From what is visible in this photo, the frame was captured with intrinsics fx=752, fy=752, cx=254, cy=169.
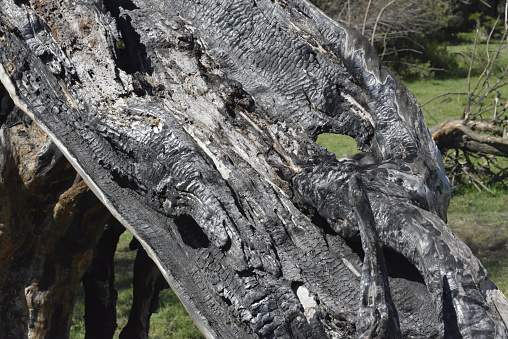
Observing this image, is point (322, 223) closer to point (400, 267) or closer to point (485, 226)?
point (400, 267)

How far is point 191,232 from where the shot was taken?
1.68 m

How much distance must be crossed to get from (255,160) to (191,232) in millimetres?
293

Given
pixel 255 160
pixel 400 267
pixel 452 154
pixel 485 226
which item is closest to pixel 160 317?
pixel 485 226

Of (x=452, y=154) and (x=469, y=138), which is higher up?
(x=452, y=154)

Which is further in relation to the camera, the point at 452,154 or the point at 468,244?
the point at 452,154

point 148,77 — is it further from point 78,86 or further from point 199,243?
point 199,243

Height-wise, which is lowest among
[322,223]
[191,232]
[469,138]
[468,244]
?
[468,244]

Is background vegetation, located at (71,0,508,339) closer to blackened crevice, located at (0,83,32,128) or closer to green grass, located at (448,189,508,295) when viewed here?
green grass, located at (448,189,508,295)

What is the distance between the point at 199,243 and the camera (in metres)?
1.65

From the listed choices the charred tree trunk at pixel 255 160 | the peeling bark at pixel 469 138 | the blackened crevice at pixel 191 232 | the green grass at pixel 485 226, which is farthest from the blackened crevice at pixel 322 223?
the peeling bark at pixel 469 138

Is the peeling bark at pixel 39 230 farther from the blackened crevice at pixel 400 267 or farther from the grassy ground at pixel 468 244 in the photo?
the grassy ground at pixel 468 244

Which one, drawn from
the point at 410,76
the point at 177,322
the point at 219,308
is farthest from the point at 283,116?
the point at 410,76

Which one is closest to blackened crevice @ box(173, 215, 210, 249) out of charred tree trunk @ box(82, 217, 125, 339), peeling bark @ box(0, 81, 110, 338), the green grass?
peeling bark @ box(0, 81, 110, 338)

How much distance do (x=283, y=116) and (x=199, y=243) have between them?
56cm
